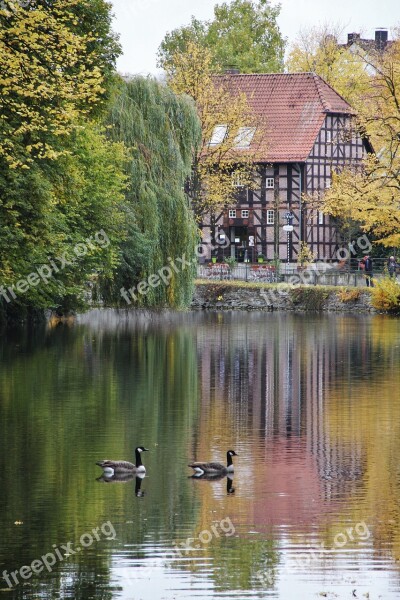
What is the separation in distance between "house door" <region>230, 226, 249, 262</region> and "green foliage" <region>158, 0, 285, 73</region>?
1939 cm

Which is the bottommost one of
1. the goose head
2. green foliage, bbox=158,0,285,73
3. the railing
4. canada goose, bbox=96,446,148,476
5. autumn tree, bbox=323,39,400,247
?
canada goose, bbox=96,446,148,476

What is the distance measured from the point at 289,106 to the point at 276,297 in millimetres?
16118

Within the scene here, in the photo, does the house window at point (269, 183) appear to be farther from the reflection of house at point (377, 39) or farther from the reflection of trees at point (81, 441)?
the reflection of trees at point (81, 441)

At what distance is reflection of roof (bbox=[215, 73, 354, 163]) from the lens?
73875 mm

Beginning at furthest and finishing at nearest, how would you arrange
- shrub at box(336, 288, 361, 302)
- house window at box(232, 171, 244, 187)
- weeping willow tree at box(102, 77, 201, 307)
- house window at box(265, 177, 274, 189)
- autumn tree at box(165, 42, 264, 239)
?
house window at box(265, 177, 274, 189), house window at box(232, 171, 244, 187), autumn tree at box(165, 42, 264, 239), shrub at box(336, 288, 361, 302), weeping willow tree at box(102, 77, 201, 307)

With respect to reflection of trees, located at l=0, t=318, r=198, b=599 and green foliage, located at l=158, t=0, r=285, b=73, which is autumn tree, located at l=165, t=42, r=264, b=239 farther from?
reflection of trees, located at l=0, t=318, r=198, b=599

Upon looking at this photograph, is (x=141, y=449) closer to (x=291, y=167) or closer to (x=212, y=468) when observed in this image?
(x=212, y=468)

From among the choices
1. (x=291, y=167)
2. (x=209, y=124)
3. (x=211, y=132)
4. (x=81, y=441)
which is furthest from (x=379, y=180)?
(x=81, y=441)

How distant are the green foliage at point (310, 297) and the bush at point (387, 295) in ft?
12.2

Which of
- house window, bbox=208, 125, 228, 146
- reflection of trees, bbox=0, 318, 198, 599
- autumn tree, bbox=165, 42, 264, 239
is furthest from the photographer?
house window, bbox=208, 125, 228, 146

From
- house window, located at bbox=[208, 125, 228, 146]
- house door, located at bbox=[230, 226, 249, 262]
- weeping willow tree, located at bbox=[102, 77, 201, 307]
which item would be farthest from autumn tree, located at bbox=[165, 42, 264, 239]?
weeping willow tree, located at bbox=[102, 77, 201, 307]

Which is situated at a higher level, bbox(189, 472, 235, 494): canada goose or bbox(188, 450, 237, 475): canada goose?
bbox(188, 450, 237, 475): canada goose

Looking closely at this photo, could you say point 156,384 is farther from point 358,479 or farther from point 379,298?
point 379,298

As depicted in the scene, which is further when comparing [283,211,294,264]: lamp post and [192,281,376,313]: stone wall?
[283,211,294,264]: lamp post
